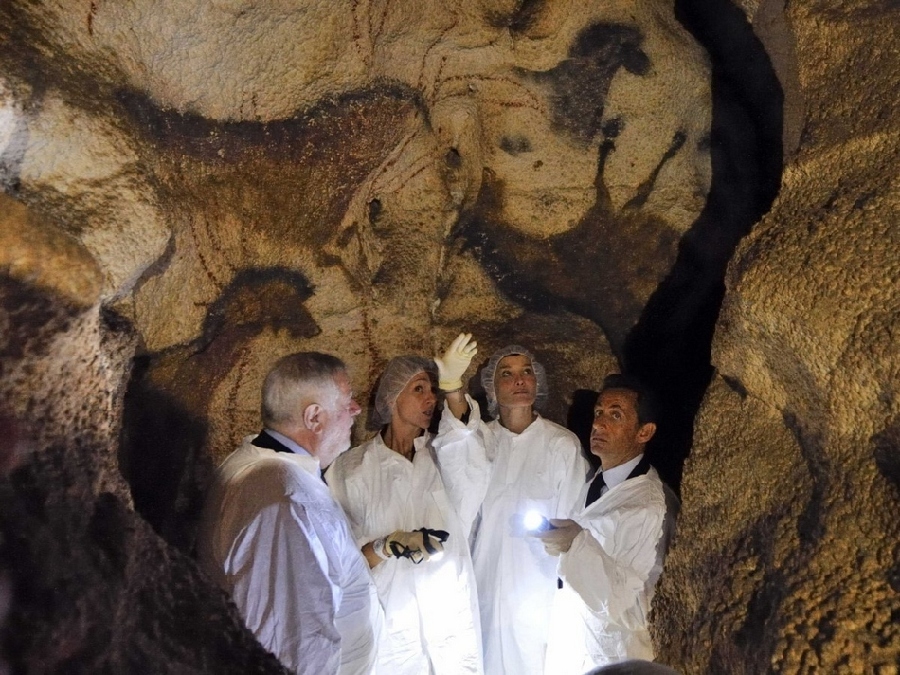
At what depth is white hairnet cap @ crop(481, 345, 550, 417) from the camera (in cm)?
314

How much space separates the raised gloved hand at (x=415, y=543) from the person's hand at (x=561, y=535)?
312 millimetres

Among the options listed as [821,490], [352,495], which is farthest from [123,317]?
[821,490]

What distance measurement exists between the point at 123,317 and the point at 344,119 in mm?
945

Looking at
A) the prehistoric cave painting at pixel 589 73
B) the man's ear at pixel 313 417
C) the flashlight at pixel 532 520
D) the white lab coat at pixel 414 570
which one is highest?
the prehistoric cave painting at pixel 589 73

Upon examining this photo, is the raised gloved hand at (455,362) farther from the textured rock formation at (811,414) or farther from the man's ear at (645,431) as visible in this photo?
the textured rock formation at (811,414)

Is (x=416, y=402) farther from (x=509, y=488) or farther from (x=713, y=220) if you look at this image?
(x=713, y=220)

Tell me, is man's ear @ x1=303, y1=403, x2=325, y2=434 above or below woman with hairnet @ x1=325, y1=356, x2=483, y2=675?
above

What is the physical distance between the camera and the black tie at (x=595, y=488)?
282 centimetres

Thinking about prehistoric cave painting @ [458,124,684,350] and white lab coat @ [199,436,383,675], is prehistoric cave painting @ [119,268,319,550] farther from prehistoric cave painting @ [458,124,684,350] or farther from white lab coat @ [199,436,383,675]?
prehistoric cave painting @ [458,124,684,350]

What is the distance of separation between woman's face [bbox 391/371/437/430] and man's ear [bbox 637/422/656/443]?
0.74 metres

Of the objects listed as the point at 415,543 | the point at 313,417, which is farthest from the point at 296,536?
the point at 415,543

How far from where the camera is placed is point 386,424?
10.1 feet

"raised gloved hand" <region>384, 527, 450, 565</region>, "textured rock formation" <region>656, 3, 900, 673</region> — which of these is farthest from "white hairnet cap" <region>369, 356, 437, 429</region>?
"textured rock formation" <region>656, 3, 900, 673</region>

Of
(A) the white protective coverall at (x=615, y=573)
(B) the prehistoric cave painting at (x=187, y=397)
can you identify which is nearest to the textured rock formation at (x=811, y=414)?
(A) the white protective coverall at (x=615, y=573)
